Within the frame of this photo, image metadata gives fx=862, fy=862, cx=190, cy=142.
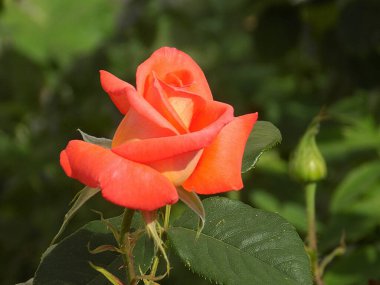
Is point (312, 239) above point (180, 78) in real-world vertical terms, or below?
below

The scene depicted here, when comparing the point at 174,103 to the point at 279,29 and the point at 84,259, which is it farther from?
the point at 279,29

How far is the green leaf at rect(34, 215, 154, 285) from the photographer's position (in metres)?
0.78

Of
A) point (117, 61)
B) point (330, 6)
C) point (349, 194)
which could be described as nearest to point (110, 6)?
point (117, 61)

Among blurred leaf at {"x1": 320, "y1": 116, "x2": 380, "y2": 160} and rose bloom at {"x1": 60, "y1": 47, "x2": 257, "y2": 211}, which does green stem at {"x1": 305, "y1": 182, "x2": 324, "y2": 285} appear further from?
blurred leaf at {"x1": 320, "y1": 116, "x2": 380, "y2": 160}

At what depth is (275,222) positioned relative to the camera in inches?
30.7

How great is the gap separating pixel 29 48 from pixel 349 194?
58.3 inches

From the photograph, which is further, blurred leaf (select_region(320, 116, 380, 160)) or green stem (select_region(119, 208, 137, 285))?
blurred leaf (select_region(320, 116, 380, 160))

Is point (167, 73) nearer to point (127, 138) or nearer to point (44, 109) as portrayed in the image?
point (127, 138)

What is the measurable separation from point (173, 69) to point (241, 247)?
6.7 inches

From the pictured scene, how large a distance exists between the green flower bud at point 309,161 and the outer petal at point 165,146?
0.41 metres

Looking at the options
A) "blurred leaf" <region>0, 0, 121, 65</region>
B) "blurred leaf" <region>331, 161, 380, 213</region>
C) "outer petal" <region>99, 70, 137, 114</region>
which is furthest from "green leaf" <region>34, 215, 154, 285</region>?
"blurred leaf" <region>0, 0, 121, 65</region>

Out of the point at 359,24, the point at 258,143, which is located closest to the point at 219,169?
the point at 258,143

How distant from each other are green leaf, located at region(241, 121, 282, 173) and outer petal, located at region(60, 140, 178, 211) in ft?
0.58

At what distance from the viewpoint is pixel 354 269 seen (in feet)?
4.07
